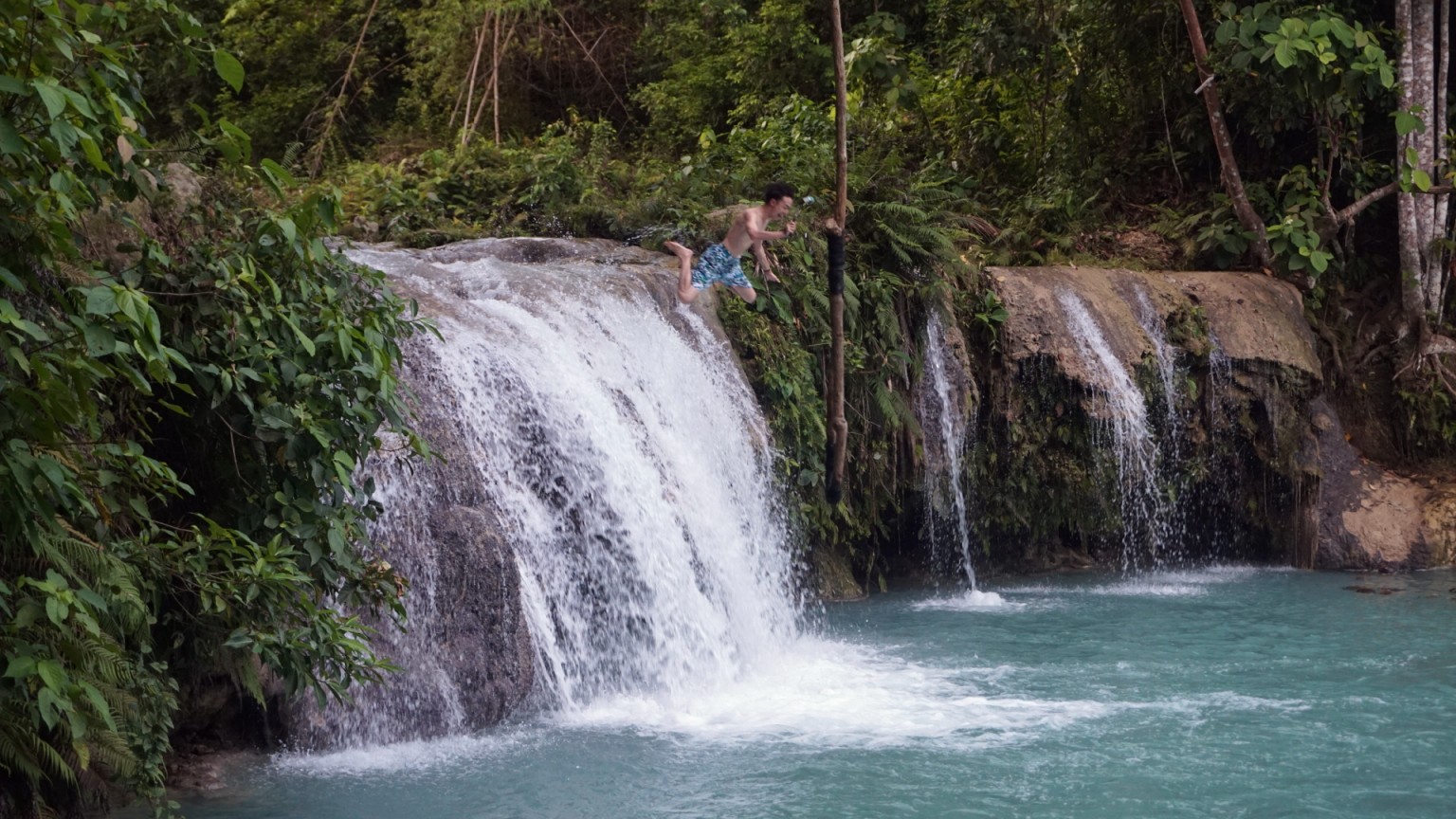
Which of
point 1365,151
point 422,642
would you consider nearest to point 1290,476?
point 1365,151

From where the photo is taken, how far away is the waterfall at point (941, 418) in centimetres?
1238

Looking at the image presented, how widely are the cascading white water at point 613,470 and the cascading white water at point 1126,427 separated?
3538 mm

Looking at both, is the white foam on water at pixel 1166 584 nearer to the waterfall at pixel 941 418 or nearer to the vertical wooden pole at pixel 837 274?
the waterfall at pixel 941 418

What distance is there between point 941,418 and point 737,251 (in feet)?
11.3

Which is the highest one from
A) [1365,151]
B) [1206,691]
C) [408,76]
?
[408,76]

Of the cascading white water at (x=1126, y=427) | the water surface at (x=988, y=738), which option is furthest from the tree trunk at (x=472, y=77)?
the water surface at (x=988, y=738)

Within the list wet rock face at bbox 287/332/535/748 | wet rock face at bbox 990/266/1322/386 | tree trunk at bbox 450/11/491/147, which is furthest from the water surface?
tree trunk at bbox 450/11/491/147

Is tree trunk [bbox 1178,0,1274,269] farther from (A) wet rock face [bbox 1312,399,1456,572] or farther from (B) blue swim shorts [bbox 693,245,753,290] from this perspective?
(B) blue swim shorts [bbox 693,245,753,290]

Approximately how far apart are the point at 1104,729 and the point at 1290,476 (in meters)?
6.39

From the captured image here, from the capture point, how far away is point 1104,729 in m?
7.70

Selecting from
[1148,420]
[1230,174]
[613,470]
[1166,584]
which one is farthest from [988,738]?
[1230,174]

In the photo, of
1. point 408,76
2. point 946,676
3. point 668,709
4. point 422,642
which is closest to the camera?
point 422,642

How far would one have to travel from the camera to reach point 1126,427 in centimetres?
1277

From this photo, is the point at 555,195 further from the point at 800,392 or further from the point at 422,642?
the point at 422,642
